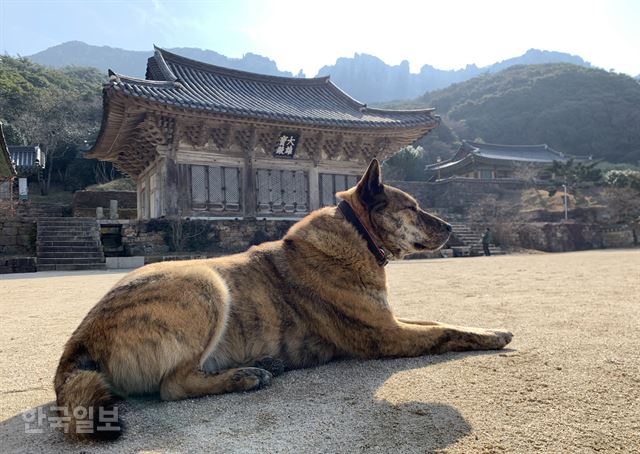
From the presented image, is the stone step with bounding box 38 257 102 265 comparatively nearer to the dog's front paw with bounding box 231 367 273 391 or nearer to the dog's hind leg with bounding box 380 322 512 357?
the dog's front paw with bounding box 231 367 273 391

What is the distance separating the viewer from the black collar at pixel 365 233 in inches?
127

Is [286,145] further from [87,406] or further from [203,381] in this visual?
[87,406]

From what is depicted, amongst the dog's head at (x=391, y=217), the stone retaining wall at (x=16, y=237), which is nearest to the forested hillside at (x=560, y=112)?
the stone retaining wall at (x=16, y=237)

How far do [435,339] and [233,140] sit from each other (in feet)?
52.6

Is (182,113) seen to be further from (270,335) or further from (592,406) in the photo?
(592,406)

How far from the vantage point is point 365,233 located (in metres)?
3.27

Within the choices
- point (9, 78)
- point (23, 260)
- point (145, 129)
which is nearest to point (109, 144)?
point (145, 129)

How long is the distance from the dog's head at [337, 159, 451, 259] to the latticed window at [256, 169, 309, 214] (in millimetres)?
15427

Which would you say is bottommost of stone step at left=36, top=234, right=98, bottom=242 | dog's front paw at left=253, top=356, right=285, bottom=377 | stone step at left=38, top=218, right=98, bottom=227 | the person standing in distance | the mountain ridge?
the person standing in distance

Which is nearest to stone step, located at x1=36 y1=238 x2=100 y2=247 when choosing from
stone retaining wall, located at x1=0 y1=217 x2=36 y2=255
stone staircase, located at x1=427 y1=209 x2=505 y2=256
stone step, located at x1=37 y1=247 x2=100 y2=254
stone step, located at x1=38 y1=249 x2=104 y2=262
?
stone step, located at x1=37 y1=247 x2=100 y2=254

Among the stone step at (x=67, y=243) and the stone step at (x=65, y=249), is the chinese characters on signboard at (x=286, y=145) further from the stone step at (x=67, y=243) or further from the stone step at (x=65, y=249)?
the stone step at (x=65, y=249)

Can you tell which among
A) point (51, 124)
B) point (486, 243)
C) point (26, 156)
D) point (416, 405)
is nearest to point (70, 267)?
point (416, 405)

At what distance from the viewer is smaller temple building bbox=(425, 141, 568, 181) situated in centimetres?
4331

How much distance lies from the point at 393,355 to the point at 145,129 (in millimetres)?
15756
